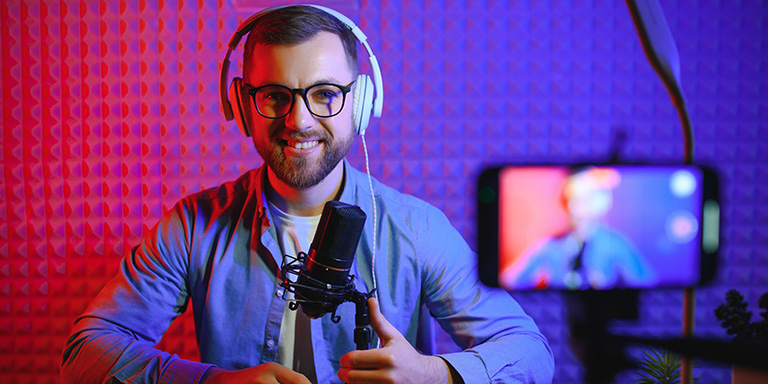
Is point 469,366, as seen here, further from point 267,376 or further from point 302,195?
point 302,195

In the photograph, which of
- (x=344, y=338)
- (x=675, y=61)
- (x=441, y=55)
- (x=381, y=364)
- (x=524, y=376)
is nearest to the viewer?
(x=675, y=61)

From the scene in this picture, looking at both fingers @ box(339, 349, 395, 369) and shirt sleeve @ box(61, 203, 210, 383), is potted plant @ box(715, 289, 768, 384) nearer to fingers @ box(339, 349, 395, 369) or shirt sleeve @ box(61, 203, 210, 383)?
fingers @ box(339, 349, 395, 369)

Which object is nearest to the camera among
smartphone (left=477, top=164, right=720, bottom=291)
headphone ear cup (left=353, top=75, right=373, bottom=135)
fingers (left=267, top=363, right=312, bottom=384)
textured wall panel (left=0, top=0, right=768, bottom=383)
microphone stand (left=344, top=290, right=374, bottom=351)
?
smartphone (left=477, top=164, right=720, bottom=291)

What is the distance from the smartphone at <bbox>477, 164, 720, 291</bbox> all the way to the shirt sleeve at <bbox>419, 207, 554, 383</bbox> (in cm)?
59

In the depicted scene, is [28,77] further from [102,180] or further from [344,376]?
[344,376]

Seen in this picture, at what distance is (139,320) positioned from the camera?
1.22m

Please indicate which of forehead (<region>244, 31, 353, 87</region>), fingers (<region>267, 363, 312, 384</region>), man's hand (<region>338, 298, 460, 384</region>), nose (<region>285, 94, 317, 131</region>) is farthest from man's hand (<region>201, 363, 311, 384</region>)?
forehead (<region>244, 31, 353, 87</region>)

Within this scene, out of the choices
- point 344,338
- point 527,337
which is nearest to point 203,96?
point 344,338

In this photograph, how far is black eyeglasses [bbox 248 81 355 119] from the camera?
1115 millimetres

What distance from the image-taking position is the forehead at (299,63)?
43.5 inches

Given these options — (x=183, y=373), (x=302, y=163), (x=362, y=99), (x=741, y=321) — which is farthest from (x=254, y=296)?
(x=741, y=321)

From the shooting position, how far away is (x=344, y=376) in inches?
33.6

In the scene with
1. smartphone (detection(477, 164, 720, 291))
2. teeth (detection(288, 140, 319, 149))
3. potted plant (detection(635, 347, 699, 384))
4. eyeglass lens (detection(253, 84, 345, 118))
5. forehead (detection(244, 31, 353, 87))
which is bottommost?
potted plant (detection(635, 347, 699, 384))

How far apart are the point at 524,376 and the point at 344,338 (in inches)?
18.9
